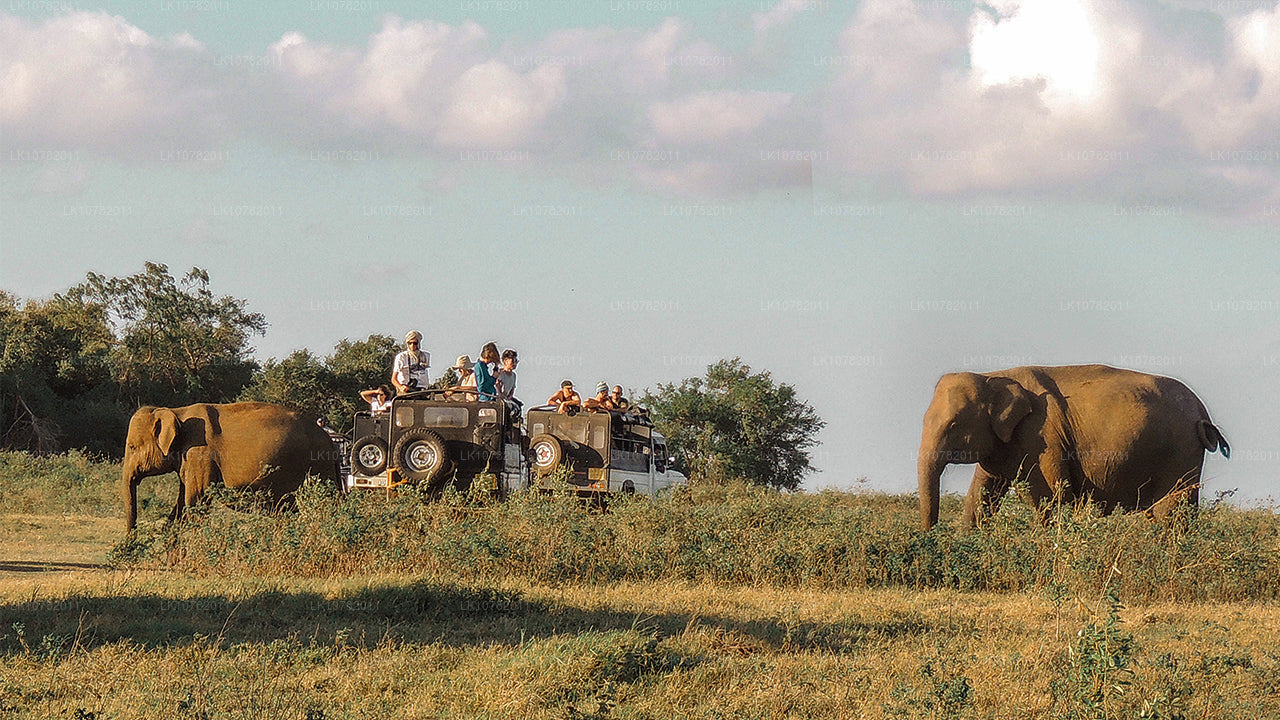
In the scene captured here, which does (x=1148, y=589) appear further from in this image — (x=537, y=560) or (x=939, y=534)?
(x=537, y=560)

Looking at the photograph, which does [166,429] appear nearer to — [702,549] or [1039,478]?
[702,549]

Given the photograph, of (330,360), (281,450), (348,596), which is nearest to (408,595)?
(348,596)

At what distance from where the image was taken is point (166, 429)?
17375 millimetres

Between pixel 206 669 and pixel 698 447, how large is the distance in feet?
90.0

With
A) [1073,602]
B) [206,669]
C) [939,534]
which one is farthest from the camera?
[939,534]

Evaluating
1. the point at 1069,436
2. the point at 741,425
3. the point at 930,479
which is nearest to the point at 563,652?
the point at 930,479

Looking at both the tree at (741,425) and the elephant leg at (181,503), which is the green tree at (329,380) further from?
the elephant leg at (181,503)

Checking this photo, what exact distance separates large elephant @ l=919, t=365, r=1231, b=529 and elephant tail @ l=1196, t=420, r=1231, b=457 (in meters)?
0.01

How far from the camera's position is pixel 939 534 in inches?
514

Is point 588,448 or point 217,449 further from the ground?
point 588,448

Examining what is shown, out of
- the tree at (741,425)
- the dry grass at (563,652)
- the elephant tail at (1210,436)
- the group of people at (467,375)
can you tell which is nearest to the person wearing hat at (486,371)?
the group of people at (467,375)

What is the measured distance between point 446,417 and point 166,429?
3.72 metres

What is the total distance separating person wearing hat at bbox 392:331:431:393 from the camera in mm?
17031

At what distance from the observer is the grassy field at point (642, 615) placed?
750 centimetres
